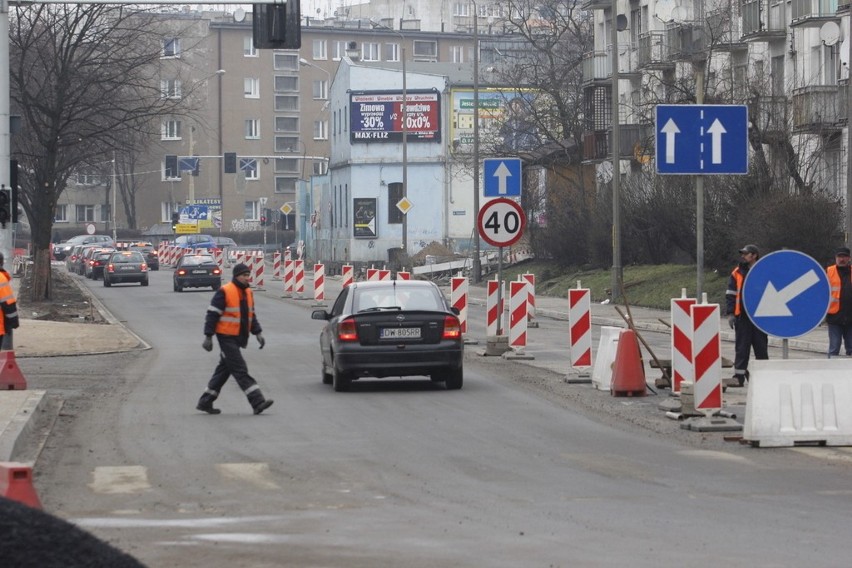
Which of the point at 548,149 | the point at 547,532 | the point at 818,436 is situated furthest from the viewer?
the point at 548,149

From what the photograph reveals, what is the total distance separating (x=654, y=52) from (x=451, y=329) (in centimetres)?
4020

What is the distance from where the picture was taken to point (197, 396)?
1886cm

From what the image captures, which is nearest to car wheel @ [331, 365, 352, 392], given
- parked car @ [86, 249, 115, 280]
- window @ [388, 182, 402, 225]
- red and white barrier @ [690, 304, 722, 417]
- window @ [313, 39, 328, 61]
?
red and white barrier @ [690, 304, 722, 417]

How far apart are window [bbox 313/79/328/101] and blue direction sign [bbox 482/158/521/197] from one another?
3996 inches

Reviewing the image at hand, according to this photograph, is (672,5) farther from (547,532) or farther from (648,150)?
(547,532)

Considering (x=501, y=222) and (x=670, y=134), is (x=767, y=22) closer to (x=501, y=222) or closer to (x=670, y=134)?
(x=501, y=222)

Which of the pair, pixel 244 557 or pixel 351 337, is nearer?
pixel 244 557

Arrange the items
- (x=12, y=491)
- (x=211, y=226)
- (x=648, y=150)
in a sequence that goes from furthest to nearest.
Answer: (x=211, y=226) → (x=648, y=150) → (x=12, y=491)

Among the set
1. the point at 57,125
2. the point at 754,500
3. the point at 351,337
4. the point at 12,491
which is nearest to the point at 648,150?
the point at 57,125

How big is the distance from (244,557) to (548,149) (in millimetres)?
59689

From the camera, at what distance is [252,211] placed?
12162 cm

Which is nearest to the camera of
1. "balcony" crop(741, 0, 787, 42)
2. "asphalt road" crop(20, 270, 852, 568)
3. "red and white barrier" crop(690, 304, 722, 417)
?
"asphalt road" crop(20, 270, 852, 568)

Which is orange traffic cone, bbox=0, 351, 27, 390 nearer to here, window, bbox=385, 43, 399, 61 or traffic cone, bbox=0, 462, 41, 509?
traffic cone, bbox=0, 462, 41, 509

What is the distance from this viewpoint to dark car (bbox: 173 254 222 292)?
187ft
